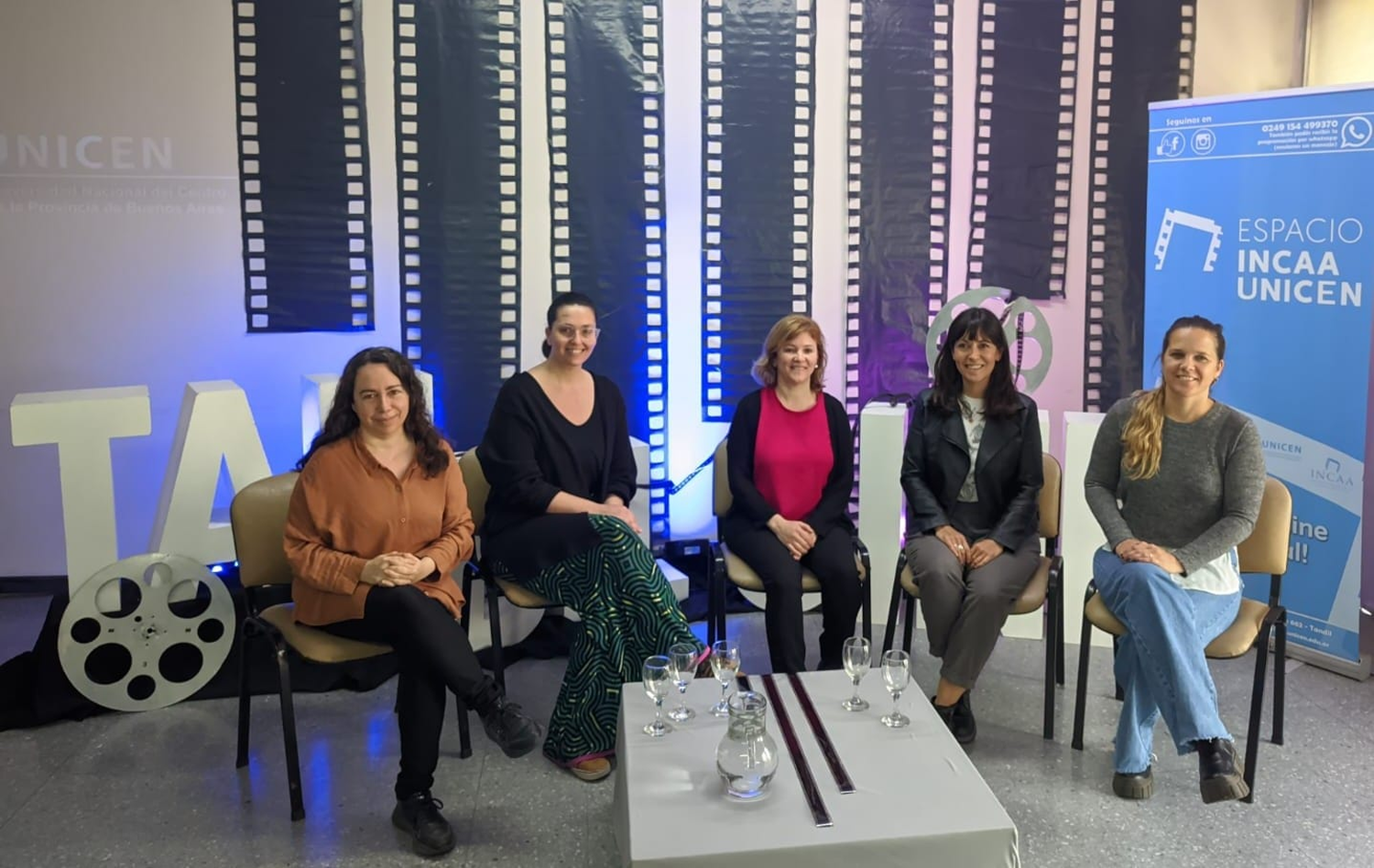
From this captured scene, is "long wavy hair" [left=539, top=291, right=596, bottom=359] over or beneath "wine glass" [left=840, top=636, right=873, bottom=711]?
over

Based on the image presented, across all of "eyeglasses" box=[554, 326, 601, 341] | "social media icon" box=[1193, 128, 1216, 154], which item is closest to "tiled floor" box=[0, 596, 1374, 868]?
"eyeglasses" box=[554, 326, 601, 341]

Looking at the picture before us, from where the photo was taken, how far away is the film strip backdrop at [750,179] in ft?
13.8

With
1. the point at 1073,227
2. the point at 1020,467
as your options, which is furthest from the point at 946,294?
the point at 1020,467

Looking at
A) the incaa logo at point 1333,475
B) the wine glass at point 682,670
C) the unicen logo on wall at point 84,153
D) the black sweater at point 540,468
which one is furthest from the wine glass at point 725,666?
the unicen logo on wall at point 84,153

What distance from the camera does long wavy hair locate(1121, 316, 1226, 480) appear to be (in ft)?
9.91

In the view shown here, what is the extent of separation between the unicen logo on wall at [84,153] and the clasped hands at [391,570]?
2169 mm

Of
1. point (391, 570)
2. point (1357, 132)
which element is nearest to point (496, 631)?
point (391, 570)

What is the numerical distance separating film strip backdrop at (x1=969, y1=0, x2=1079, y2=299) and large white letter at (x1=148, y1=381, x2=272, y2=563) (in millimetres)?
2858

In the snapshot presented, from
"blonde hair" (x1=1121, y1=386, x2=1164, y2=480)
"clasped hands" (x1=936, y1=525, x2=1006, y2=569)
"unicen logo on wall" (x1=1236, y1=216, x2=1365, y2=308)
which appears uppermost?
"unicen logo on wall" (x1=1236, y1=216, x2=1365, y2=308)

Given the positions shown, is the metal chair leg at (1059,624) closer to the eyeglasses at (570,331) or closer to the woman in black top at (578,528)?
the woman in black top at (578,528)

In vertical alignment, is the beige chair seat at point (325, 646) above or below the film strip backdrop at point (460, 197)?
below

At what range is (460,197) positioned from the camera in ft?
13.5

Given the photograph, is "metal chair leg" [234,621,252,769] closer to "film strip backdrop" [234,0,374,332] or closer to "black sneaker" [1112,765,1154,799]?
"film strip backdrop" [234,0,374,332]

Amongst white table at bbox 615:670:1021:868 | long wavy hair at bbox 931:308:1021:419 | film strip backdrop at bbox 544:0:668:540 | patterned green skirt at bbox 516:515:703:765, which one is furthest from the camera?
film strip backdrop at bbox 544:0:668:540
